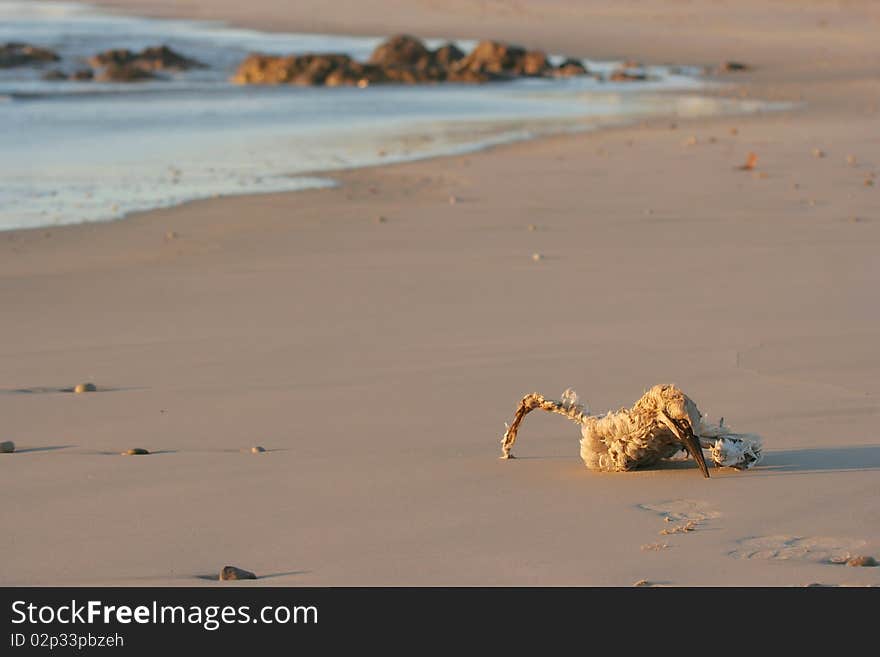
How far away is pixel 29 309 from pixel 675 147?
9568mm

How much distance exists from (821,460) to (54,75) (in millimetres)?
30147

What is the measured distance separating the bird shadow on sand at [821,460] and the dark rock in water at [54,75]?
95.9ft

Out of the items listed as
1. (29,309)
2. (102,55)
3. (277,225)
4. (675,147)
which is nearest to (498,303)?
(29,309)

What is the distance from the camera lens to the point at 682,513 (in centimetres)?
450

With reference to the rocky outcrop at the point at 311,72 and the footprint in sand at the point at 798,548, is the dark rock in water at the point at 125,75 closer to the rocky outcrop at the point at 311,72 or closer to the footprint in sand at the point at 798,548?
the rocky outcrop at the point at 311,72

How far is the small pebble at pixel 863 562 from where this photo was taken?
3998 millimetres

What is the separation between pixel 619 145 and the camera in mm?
16859

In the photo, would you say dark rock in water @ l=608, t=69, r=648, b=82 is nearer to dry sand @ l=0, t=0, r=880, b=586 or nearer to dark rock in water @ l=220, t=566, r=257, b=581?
dry sand @ l=0, t=0, r=880, b=586

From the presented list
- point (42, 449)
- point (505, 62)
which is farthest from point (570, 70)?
point (42, 449)

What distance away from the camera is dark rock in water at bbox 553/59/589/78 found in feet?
108

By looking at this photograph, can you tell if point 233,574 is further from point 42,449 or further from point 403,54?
point 403,54

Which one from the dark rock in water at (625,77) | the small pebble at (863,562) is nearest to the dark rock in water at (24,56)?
the dark rock in water at (625,77)

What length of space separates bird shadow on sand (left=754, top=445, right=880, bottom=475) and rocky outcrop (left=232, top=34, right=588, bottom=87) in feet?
86.2
